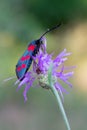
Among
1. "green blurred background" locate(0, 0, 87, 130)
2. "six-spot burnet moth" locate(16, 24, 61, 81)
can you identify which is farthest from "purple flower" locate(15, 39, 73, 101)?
"green blurred background" locate(0, 0, 87, 130)

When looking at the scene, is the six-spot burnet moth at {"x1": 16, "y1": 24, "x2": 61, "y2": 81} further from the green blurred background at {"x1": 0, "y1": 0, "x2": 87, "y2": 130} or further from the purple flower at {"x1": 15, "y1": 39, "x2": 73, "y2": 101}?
the green blurred background at {"x1": 0, "y1": 0, "x2": 87, "y2": 130}

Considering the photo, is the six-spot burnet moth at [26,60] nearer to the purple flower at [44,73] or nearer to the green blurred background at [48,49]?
the purple flower at [44,73]

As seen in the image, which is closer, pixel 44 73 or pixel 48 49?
pixel 44 73

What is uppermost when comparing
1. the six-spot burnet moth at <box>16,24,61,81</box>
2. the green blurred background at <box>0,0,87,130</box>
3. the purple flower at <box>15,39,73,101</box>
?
the green blurred background at <box>0,0,87,130</box>

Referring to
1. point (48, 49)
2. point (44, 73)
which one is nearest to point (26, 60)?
point (44, 73)

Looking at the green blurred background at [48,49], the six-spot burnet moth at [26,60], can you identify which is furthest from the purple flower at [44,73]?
the green blurred background at [48,49]

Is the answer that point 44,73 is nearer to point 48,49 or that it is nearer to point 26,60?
point 26,60

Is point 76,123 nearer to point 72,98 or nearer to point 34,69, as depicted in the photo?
point 72,98

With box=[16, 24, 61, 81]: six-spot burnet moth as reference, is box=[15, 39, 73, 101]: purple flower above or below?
below

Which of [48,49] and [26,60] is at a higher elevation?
[48,49]
